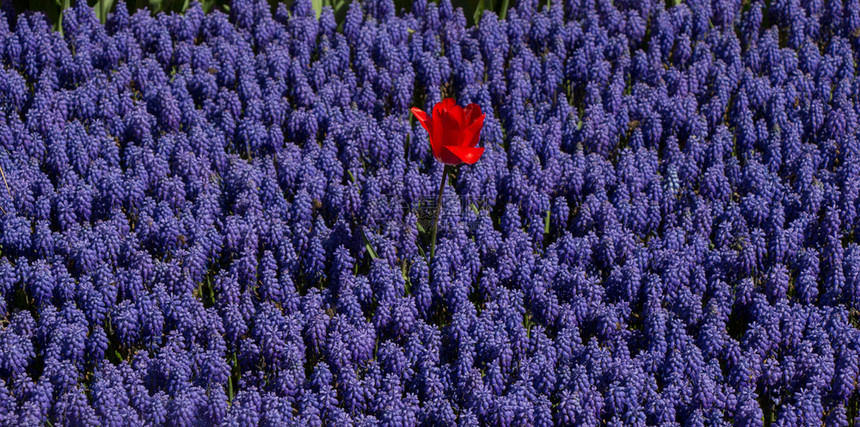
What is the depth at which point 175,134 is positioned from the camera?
6.02 m

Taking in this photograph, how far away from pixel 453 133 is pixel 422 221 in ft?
2.47

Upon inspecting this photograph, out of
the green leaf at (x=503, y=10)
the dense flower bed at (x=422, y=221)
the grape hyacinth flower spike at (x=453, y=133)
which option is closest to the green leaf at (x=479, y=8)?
the green leaf at (x=503, y=10)

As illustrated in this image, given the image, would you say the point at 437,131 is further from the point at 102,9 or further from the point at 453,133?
the point at 102,9

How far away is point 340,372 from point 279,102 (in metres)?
2.19

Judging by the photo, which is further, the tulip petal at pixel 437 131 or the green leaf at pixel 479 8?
the green leaf at pixel 479 8

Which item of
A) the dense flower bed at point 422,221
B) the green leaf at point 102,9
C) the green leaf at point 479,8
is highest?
the green leaf at point 479,8

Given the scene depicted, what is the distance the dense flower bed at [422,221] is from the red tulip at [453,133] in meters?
0.53

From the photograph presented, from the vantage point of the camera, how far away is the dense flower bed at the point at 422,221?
462 centimetres

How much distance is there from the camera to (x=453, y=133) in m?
4.97

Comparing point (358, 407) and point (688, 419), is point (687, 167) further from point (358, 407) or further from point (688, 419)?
point (358, 407)

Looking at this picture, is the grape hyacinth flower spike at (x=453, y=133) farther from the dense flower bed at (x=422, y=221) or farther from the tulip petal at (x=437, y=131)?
the dense flower bed at (x=422, y=221)

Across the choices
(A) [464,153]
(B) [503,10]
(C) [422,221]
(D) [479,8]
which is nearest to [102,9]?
(D) [479,8]

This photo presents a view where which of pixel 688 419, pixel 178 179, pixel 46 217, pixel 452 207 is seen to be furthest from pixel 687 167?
pixel 46 217

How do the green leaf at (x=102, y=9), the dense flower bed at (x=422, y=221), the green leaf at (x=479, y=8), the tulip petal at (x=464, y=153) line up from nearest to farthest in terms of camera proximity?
the dense flower bed at (x=422, y=221) → the tulip petal at (x=464, y=153) → the green leaf at (x=102, y=9) → the green leaf at (x=479, y=8)
